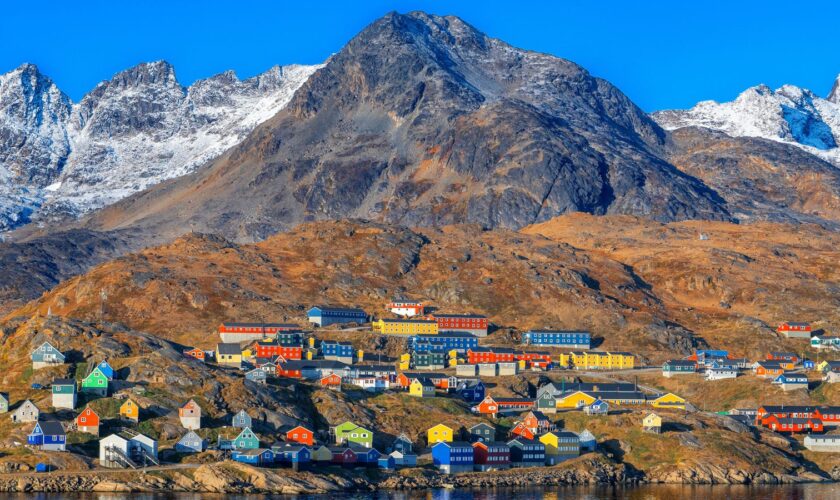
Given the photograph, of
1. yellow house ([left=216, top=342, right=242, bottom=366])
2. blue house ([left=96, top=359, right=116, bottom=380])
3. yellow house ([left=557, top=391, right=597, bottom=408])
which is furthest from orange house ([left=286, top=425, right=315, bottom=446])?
yellow house ([left=216, top=342, right=242, bottom=366])

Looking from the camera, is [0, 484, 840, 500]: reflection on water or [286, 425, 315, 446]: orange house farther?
[286, 425, 315, 446]: orange house

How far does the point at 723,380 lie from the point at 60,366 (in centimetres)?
9350

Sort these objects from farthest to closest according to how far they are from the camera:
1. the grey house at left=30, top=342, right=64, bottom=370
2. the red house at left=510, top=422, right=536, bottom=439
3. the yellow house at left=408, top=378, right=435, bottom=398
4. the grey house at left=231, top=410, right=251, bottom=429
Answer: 1. the yellow house at left=408, top=378, right=435, bottom=398
2. the grey house at left=30, top=342, right=64, bottom=370
3. the red house at left=510, top=422, right=536, bottom=439
4. the grey house at left=231, top=410, right=251, bottom=429

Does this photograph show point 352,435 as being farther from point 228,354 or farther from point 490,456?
point 228,354

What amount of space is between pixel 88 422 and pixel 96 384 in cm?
1099

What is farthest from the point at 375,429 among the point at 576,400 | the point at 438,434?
the point at 576,400

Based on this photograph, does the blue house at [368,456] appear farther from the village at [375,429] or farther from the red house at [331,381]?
the red house at [331,381]

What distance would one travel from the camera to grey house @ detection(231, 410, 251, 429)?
147 m

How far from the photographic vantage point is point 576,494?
139 meters

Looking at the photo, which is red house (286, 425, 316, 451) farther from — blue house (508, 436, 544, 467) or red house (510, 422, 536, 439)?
red house (510, 422, 536, 439)

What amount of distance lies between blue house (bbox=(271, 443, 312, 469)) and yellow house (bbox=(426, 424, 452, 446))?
60.5 ft

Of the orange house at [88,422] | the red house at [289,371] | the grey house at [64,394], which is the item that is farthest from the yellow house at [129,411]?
the red house at [289,371]

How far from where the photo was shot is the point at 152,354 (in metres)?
163

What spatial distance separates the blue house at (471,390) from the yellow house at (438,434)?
82.7ft
